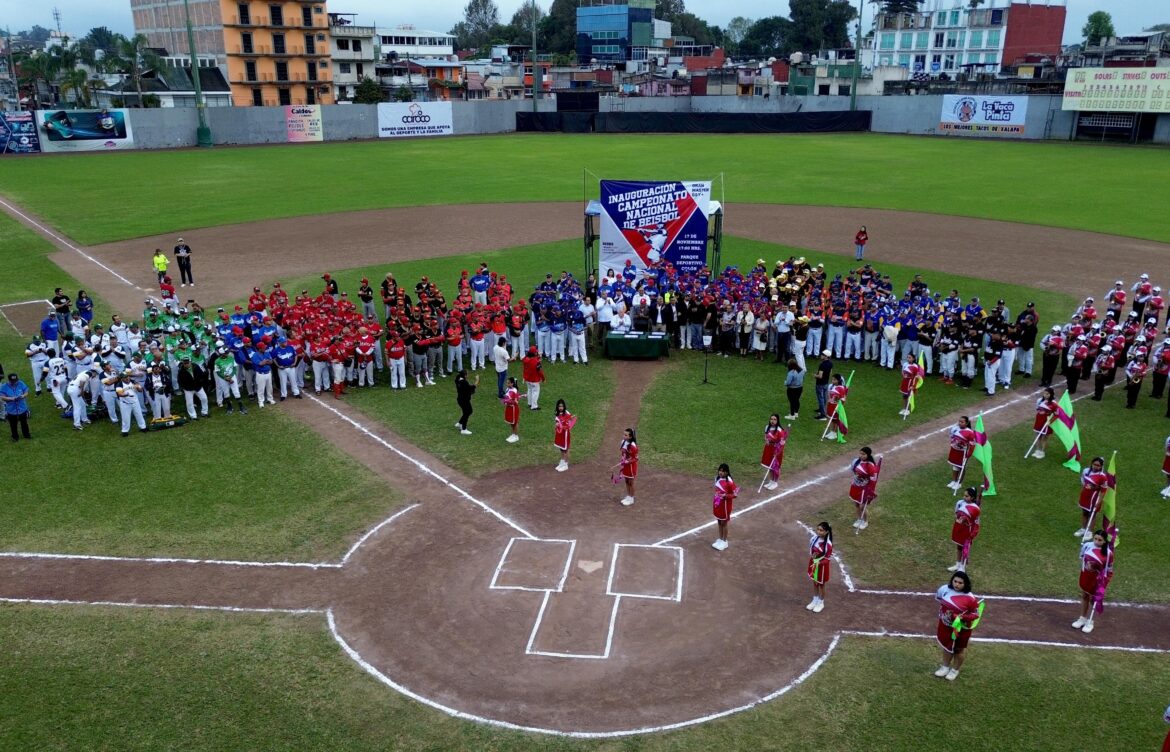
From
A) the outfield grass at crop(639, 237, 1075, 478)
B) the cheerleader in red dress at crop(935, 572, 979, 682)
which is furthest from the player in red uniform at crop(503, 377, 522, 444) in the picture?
the cheerleader in red dress at crop(935, 572, 979, 682)

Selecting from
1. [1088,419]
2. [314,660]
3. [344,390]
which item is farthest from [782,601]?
[344,390]

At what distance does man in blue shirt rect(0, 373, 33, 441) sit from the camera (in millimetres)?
18438

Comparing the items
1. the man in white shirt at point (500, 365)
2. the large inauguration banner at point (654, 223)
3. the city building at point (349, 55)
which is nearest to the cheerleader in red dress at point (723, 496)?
the man in white shirt at point (500, 365)

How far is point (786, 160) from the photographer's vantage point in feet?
209

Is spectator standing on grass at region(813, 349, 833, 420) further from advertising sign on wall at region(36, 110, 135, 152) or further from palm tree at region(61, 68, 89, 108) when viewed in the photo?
palm tree at region(61, 68, 89, 108)

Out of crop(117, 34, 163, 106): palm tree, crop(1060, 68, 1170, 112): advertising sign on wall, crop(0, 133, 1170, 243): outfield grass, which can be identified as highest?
crop(117, 34, 163, 106): palm tree

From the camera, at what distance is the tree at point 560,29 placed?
176500mm

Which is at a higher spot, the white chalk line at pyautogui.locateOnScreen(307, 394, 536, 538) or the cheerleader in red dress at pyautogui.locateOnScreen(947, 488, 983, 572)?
the cheerleader in red dress at pyautogui.locateOnScreen(947, 488, 983, 572)

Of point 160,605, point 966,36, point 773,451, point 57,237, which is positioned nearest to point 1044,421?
point 773,451

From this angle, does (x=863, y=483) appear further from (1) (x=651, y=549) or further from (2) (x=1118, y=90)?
(2) (x=1118, y=90)

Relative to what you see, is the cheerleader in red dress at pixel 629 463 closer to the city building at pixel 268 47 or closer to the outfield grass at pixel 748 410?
the outfield grass at pixel 748 410

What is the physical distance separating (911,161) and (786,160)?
345 inches

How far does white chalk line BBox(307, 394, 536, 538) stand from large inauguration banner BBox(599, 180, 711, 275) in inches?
411

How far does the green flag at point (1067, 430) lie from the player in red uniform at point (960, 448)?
190cm
